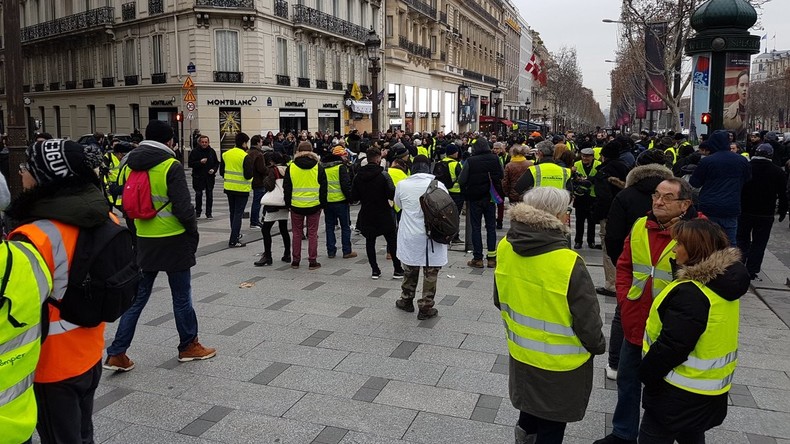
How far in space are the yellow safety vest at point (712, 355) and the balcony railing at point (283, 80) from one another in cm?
3197

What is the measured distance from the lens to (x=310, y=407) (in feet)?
15.0

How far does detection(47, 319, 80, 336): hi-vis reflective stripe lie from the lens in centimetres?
289

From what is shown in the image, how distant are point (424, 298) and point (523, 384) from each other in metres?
3.39

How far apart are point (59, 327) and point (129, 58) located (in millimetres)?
34883

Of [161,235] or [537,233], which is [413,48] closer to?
[161,235]

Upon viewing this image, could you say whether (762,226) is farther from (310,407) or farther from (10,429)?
(10,429)

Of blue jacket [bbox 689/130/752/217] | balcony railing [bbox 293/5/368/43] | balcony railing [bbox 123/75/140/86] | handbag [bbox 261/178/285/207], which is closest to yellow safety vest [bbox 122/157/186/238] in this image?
handbag [bbox 261/178/285/207]

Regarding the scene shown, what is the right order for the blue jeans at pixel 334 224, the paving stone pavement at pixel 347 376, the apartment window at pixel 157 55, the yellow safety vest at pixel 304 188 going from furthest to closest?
the apartment window at pixel 157 55
the blue jeans at pixel 334 224
the yellow safety vest at pixel 304 188
the paving stone pavement at pixel 347 376

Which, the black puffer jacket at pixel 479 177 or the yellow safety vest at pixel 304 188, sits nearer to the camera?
the yellow safety vest at pixel 304 188

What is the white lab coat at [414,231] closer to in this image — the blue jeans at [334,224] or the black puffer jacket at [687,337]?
the blue jeans at [334,224]

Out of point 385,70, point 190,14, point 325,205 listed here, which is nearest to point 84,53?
point 190,14

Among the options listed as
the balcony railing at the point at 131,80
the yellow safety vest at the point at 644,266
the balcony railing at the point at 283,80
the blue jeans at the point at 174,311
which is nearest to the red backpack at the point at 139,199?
the blue jeans at the point at 174,311

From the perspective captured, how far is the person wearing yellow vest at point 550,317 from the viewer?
10.6ft

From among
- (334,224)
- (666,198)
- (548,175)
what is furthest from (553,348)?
(334,224)
